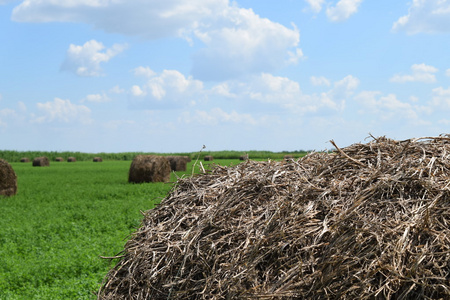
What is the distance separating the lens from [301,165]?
217 inches

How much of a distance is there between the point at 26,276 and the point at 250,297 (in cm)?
824

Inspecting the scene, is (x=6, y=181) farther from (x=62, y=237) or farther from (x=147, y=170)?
(x=62, y=237)

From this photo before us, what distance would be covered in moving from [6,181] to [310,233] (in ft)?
80.1

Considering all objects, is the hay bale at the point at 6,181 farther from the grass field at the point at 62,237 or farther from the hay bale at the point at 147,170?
the hay bale at the point at 147,170

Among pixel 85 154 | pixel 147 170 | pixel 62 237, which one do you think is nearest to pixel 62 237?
pixel 62 237

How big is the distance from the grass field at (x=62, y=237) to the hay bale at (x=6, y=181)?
0.53 meters

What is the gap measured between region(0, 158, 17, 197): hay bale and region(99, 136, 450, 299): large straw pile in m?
22.0

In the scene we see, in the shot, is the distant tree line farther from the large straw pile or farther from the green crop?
the large straw pile

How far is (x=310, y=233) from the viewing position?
4.24 m

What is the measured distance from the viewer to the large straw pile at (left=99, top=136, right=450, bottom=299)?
383cm

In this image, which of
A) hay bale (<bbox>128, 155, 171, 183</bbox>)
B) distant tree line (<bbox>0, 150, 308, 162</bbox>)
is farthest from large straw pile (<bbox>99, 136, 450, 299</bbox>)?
distant tree line (<bbox>0, 150, 308, 162</bbox>)

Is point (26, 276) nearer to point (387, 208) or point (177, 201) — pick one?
point (177, 201)

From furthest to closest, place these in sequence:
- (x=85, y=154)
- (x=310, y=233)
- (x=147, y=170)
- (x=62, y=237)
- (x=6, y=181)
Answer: (x=85, y=154), (x=147, y=170), (x=6, y=181), (x=62, y=237), (x=310, y=233)

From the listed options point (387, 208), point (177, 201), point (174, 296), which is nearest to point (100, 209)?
point (177, 201)
